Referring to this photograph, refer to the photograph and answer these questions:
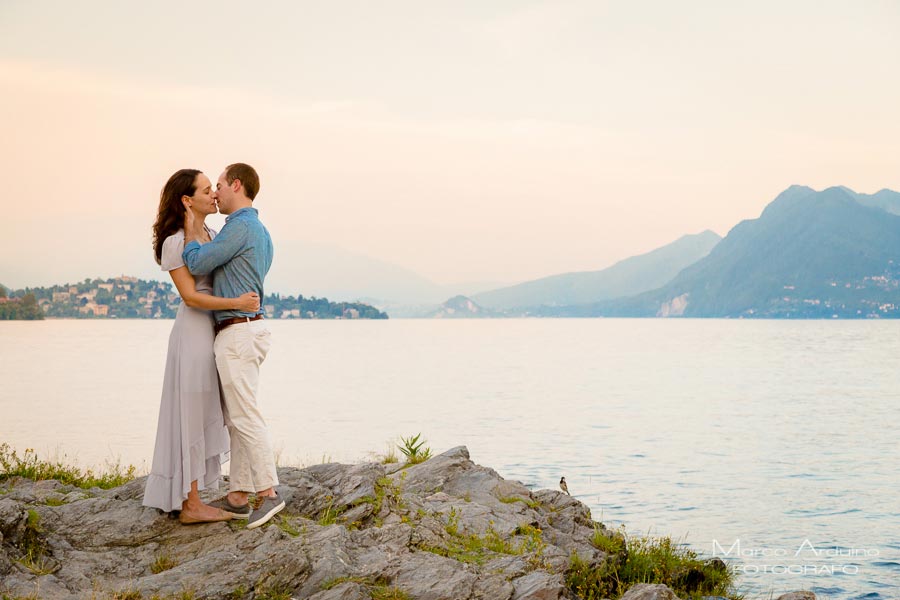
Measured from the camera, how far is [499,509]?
11.2 m

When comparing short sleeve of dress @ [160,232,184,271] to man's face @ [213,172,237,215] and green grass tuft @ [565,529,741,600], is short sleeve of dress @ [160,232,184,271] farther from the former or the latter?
green grass tuft @ [565,529,741,600]

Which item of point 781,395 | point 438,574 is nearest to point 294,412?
point 781,395

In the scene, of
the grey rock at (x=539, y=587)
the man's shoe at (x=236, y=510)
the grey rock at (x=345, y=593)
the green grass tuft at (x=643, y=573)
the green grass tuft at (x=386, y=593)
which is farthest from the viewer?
the green grass tuft at (x=643, y=573)

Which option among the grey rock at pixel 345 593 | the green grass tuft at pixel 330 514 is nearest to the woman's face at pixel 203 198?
the green grass tuft at pixel 330 514

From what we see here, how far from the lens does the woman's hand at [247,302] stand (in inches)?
315

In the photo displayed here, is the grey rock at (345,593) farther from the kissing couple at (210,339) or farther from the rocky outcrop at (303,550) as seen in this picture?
the kissing couple at (210,339)

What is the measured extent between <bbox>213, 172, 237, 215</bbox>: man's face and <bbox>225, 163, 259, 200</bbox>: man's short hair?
0.04 metres

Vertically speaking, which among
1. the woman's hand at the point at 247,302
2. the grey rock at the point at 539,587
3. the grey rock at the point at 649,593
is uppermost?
the woman's hand at the point at 247,302

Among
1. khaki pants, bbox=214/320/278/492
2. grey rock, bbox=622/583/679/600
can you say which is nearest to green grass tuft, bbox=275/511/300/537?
khaki pants, bbox=214/320/278/492

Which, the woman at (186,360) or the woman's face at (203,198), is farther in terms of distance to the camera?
the woman's face at (203,198)

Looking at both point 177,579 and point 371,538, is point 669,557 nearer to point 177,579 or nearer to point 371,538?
point 371,538

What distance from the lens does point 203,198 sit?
8.25 m

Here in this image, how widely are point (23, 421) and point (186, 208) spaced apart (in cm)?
2964

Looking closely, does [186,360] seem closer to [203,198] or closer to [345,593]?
[203,198]
